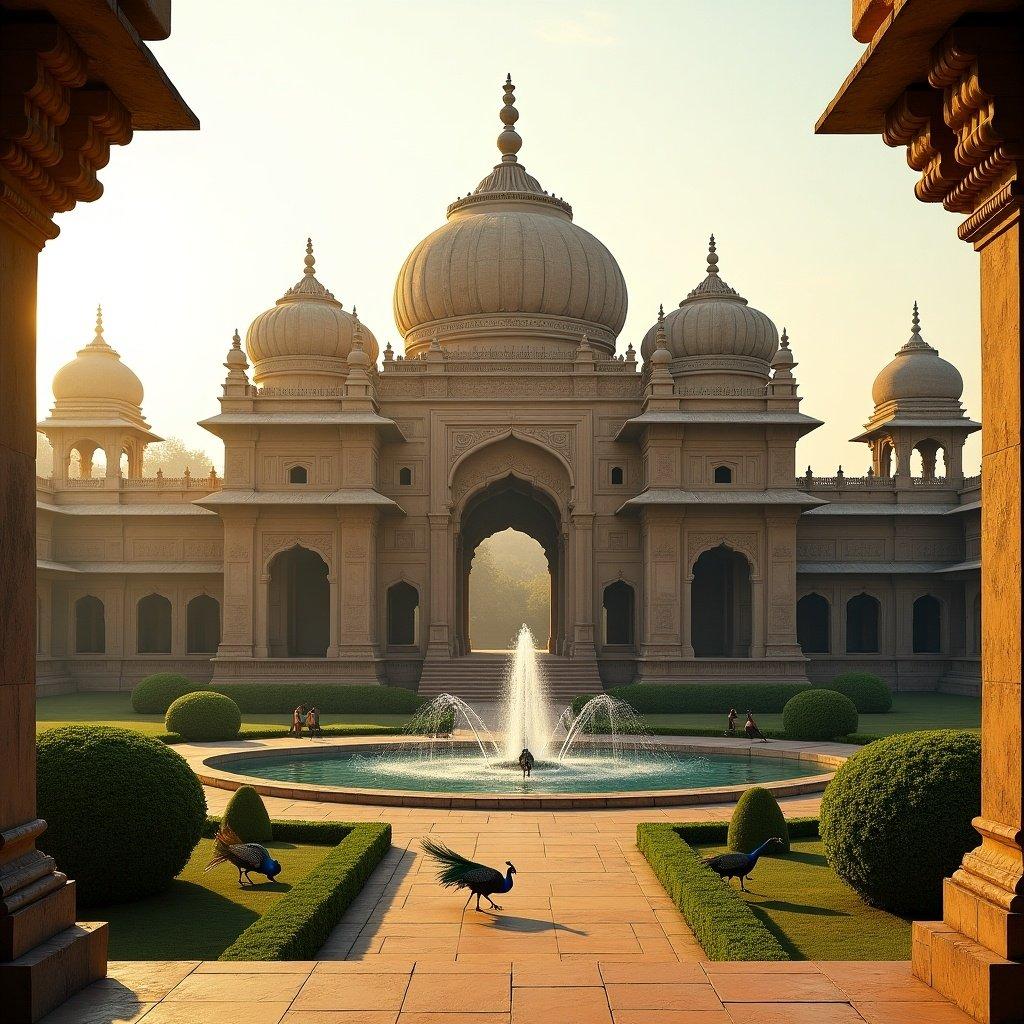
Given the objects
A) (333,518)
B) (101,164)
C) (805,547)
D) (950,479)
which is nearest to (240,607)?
(333,518)

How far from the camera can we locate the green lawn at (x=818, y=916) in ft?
24.5

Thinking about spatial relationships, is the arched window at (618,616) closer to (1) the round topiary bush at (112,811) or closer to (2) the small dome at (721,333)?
(2) the small dome at (721,333)

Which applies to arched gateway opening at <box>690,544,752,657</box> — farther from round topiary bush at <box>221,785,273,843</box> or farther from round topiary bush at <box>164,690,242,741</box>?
round topiary bush at <box>221,785,273,843</box>

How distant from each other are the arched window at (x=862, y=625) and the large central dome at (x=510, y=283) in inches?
401

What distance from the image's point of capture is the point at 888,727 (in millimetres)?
22047

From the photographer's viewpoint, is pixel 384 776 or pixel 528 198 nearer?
pixel 384 776

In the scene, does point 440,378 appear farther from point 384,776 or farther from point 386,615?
point 384,776

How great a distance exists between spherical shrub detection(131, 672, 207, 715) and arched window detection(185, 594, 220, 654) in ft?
28.5

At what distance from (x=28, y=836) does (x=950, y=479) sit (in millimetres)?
32187

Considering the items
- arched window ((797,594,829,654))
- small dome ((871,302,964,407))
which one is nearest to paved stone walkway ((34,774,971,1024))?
arched window ((797,594,829,654))

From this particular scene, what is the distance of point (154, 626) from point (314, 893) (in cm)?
2737

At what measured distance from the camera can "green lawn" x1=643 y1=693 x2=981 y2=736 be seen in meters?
22.0

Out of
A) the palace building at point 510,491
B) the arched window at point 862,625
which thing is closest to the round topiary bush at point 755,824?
the palace building at point 510,491

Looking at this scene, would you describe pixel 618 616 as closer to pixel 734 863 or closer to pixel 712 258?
pixel 712 258
